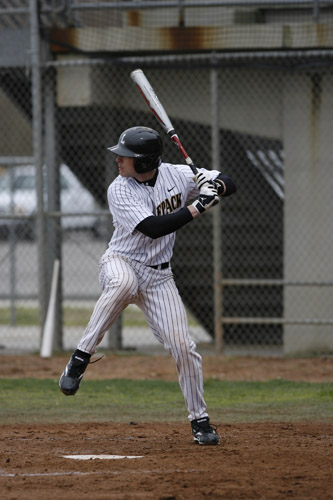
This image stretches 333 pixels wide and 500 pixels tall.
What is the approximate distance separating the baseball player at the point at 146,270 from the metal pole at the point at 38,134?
491 cm

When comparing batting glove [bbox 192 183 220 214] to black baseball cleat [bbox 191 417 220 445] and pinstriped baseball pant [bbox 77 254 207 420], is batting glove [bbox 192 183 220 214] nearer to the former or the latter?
pinstriped baseball pant [bbox 77 254 207 420]

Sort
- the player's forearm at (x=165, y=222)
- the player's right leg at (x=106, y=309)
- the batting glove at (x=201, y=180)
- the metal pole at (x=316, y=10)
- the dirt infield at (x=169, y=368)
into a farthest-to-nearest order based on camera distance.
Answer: the metal pole at (x=316, y=10) < the dirt infield at (x=169, y=368) < the batting glove at (x=201, y=180) < the player's right leg at (x=106, y=309) < the player's forearm at (x=165, y=222)

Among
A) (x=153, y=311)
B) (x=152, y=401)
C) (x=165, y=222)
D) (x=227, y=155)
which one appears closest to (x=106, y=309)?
(x=153, y=311)

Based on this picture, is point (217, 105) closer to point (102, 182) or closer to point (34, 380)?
point (102, 182)

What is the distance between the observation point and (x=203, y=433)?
5.41m

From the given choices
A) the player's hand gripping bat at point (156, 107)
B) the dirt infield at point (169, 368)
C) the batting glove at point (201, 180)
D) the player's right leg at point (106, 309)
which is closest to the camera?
the player's right leg at point (106, 309)

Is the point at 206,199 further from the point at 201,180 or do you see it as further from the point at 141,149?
the point at 141,149

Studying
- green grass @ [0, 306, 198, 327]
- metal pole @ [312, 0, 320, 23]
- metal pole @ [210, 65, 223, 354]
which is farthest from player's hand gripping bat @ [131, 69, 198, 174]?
green grass @ [0, 306, 198, 327]

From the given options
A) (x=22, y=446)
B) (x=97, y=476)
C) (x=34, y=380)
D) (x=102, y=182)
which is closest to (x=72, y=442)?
(x=22, y=446)

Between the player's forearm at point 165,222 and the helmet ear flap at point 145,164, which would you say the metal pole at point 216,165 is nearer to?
the helmet ear flap at point 145,164

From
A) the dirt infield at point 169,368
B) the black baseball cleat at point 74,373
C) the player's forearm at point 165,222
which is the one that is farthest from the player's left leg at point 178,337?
the dirt infield at point 169,368

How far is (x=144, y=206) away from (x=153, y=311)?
617 mm

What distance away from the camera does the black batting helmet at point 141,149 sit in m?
5.38

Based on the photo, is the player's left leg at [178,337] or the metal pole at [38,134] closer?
the player's left leg at [178,337]
